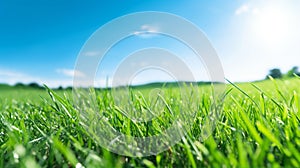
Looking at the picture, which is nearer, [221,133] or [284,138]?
[284,138]

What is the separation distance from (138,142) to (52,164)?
281 mm

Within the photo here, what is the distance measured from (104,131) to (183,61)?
0.46 m

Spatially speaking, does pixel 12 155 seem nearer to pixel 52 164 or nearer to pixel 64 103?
pixel 52 164

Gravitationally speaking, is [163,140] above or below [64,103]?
below

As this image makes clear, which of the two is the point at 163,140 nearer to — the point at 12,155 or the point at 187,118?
the point at 187,118

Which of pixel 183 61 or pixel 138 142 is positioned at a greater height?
pixel 183 61

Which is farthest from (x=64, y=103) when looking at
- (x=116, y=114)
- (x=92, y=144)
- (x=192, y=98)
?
(x=192, y=98)

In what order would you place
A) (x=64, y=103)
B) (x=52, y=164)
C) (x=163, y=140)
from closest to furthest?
(x=52, y=164), (x=163, y=140), (x=64, y=103)

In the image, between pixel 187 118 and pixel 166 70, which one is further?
pixel 166 70

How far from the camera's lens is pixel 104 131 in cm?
104

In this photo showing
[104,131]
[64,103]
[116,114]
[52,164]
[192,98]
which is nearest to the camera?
[52,164]

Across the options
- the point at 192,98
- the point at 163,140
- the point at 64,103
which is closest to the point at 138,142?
the point at 163,140

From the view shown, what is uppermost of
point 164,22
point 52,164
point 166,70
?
point 164,22

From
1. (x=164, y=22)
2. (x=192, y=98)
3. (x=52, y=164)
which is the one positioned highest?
(x=164, y=22)
